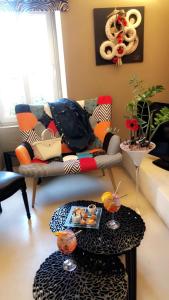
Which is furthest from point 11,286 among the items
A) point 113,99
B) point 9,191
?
point 113,99

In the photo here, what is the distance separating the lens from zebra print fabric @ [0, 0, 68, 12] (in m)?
2.55

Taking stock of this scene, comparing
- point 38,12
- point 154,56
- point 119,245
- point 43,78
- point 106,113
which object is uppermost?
point 38,12

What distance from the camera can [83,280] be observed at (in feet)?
3.78

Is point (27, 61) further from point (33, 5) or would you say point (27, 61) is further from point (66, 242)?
point (66, 242)

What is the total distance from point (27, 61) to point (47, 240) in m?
2.16

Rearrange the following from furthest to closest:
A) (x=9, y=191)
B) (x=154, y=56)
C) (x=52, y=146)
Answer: (x=154, y=56) → (x=52, y=146) → (x=9, y=191)

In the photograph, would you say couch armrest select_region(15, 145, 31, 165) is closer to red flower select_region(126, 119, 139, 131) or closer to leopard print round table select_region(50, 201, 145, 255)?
leopard print round table select_region(50, 201, 145, 255)

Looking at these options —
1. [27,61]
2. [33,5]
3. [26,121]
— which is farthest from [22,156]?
[33,5]

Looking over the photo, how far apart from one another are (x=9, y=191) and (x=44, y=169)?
40cm

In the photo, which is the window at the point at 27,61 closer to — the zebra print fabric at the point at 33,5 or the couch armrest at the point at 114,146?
the zebra print fabric at the point at 33,5

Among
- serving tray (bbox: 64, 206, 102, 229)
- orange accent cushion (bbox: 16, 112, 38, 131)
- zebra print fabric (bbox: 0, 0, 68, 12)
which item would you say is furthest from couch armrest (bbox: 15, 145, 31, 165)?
zebra print fabric (bbox: 0, 0, 68, 12)

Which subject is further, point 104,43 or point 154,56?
point 154,56

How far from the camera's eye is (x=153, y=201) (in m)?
2.15

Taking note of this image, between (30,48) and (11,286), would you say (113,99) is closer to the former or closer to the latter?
(30,48)
